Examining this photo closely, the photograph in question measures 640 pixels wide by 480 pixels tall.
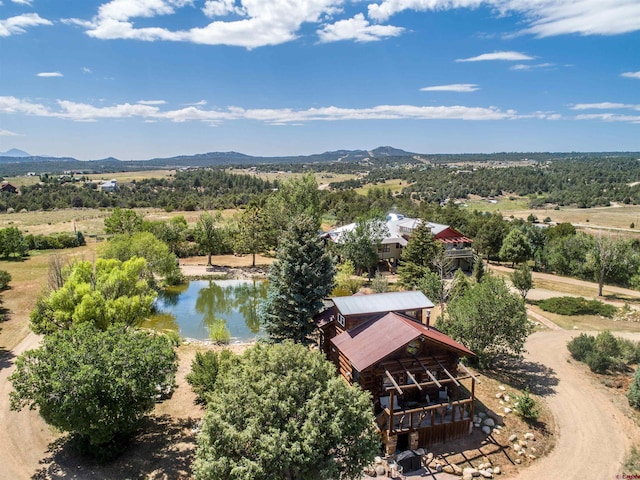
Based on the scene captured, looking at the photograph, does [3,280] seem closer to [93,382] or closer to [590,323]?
[93,382]

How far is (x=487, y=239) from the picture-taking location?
5331 cm

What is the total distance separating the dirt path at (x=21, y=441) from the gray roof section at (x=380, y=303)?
523 inches

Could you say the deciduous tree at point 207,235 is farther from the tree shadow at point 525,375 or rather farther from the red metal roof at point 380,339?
the tree shadow at point 525,375

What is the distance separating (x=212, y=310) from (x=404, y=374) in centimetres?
2185

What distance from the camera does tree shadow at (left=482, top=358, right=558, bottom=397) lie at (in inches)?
858

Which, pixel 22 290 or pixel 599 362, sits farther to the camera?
pixel 22 290

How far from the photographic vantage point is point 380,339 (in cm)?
1814

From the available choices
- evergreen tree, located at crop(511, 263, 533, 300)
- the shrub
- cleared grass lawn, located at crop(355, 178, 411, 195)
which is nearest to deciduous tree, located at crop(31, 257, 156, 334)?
the shrub

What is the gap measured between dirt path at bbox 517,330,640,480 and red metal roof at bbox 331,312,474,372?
4.91 meters

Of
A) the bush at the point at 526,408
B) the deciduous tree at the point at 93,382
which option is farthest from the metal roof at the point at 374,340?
the deciduous tree at the point at 93,382

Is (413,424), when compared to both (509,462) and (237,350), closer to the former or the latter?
(509,462)

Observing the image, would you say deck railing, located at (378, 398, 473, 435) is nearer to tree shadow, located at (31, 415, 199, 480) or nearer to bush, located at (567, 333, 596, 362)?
tree shadow, located at (31, 415, 199, 480)

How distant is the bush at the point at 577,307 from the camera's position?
3350cm

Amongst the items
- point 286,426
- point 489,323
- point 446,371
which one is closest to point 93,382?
point 286,426
